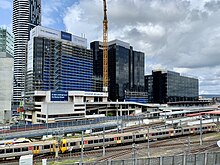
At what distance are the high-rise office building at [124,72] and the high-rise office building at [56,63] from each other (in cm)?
2072

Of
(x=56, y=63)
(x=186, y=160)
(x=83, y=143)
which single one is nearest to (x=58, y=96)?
(x=56, y=63)

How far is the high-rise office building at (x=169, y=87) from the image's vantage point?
16400 centimetres

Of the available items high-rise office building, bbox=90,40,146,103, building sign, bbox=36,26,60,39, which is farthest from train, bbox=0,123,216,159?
high-rise office building, bbox=90,40,146,103

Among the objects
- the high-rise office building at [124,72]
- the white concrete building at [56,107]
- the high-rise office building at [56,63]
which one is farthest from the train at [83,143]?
the high-rise office building at [124,72]

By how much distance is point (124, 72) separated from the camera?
15738cm

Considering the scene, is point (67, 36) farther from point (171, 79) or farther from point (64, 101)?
point (171, 79)

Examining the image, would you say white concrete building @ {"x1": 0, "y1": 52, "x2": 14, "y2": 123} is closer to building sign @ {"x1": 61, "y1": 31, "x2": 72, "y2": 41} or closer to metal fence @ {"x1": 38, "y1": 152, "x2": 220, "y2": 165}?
building sign @ {"x1": 61, "y1": 31, "x2": 72, "y2": 41}

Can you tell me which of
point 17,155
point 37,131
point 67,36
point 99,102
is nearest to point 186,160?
point 17,155

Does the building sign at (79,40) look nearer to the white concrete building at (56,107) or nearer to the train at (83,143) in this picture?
the white concrete building at (56,107)

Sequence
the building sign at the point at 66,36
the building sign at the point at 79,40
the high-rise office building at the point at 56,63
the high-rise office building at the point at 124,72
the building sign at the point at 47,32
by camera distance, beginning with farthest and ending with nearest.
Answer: the high-rise office building at the point at 124,72 → the building sign at the point at 79,40 → the building sign at the point at 66,36 → the building sign at the point at 47,32 → the high-rise office building at the point at 56,63

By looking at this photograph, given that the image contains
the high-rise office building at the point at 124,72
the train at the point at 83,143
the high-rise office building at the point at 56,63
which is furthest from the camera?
the high-rise office building at the point at 124,72

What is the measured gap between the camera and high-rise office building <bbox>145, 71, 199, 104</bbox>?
164000mm

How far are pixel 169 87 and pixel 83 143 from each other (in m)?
133

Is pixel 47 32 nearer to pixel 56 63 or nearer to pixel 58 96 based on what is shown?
pixel 56 63
